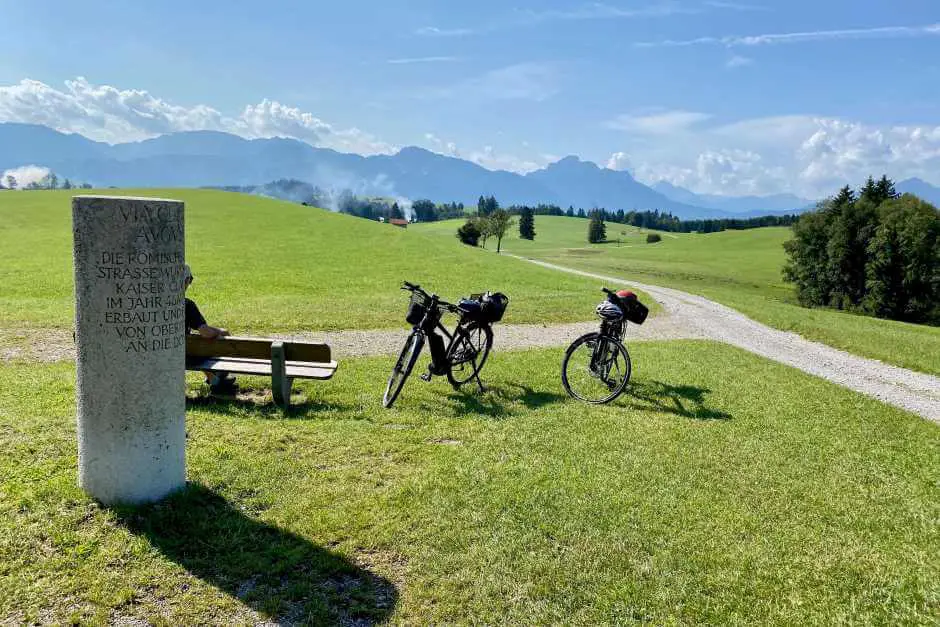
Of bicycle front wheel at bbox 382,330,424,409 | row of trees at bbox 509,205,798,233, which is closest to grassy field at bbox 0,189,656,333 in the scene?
bicycle front wheel at bbox 382,330,424,409

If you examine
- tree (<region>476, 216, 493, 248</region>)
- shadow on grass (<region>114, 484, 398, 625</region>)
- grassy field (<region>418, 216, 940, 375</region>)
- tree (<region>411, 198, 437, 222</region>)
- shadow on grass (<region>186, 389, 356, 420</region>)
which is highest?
tree (<region>411, 198, 437, 222</region>)

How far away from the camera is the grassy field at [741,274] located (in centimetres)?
1678

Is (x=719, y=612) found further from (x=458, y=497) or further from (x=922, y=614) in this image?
(x=458, y=497)

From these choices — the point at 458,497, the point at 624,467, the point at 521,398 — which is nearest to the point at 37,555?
the point at 458,497

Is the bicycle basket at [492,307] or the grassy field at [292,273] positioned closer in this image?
the bicycle basket at [492,307]

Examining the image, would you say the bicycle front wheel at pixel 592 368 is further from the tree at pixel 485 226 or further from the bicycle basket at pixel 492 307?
the tree at pixel 485 226

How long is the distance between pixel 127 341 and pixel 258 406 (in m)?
3.35

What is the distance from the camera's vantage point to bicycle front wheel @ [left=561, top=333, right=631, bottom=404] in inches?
375

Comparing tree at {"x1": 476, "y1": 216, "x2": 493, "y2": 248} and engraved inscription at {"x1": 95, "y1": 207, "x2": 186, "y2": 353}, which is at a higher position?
tree at {"x1": 476, "y1": 216, "x2": 493, "y2": 248}

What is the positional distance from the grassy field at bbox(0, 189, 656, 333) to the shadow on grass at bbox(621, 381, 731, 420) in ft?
25.3

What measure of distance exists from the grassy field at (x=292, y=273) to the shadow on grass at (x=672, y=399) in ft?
25.3

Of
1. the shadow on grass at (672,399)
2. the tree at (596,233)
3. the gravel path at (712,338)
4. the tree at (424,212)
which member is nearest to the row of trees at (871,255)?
the gravel path at (712,338)

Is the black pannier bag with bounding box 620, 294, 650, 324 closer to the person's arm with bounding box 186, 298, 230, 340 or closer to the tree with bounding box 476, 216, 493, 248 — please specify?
the person's arm with bounding box 186, 298, 230, 340

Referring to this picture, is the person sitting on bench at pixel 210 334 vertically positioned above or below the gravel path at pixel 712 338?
above
